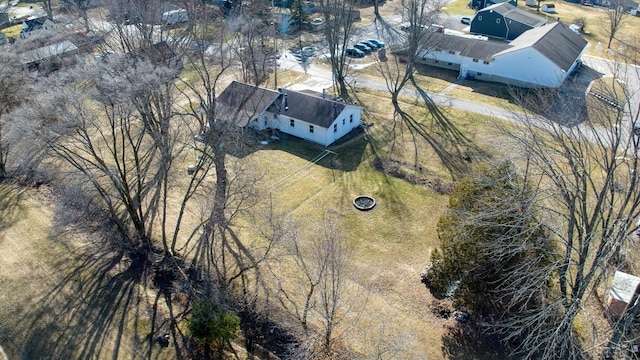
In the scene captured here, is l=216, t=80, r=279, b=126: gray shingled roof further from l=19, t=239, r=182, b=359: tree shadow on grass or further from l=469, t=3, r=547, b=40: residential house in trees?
l=469, t=3, r=547, b=40: residential house in trees

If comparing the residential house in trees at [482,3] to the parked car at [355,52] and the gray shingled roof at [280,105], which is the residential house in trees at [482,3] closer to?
the parked car at [355,52]

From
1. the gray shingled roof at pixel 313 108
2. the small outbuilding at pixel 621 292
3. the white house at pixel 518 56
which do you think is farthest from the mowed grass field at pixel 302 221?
the white house at pixel 518 56

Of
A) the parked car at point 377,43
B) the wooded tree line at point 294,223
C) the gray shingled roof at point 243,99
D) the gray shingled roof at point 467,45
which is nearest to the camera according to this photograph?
the wooded tree line at point 294,223

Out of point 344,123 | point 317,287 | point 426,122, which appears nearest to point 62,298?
point 317,287

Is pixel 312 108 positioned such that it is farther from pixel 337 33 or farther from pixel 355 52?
pixel 355 52

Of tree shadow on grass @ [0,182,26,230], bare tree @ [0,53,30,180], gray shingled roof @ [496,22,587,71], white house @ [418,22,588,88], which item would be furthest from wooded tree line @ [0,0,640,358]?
gray shingled roof @ [496,22,587,71]

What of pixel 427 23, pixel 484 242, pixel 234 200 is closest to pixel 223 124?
pixel 234 200

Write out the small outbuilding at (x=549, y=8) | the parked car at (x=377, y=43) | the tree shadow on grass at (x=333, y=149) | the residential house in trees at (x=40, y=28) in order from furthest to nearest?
the small outbuilding at (x=549, y=8) < the parked car at (x=377, y=43) < the residential house in trees at (x=40, y=28) < the tree shadow on grass at (x=333, y=149)
